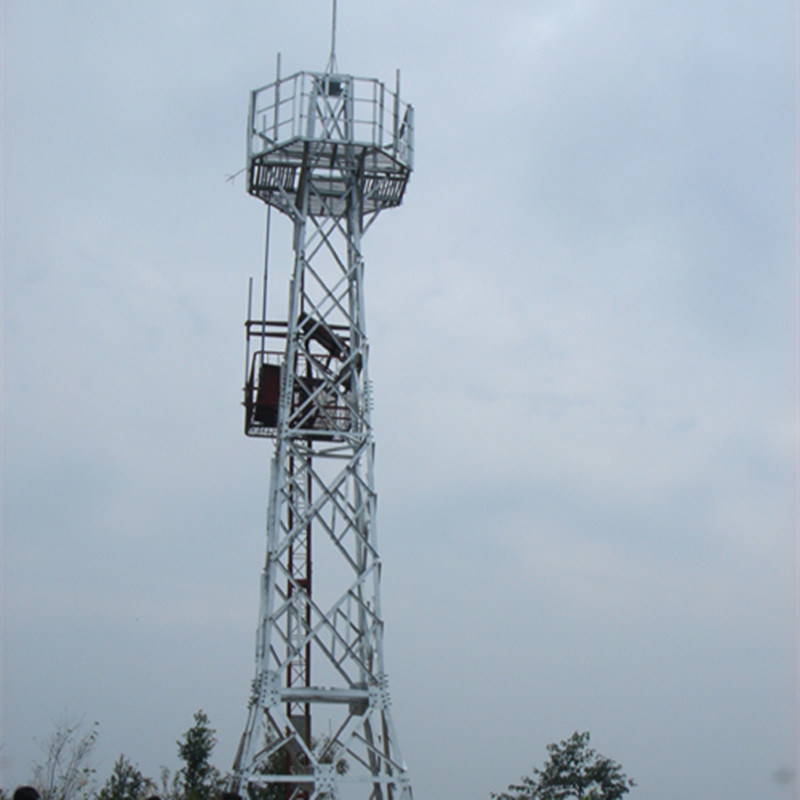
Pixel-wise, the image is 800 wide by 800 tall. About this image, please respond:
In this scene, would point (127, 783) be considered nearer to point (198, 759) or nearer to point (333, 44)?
point (198, 759)

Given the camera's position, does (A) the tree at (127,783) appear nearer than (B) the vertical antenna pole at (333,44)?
No

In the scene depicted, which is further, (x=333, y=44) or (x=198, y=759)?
(x=198, y=759)

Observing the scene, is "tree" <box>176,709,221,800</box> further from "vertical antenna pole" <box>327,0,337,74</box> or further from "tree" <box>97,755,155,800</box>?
"vertical antenna pole" <box>327,0,337,74</box>

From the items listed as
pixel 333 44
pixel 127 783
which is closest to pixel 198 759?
pixel 127 783

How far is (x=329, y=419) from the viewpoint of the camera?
17.6 m

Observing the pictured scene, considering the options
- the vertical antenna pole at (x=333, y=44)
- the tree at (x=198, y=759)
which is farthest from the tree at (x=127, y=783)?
the vertical antenna pole at (x=333, y=44)

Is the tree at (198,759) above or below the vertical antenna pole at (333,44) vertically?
below

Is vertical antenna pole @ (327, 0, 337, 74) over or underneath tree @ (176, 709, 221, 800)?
over

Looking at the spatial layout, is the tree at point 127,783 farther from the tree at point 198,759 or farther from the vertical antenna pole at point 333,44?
the vertical antenna pole at point 333,44

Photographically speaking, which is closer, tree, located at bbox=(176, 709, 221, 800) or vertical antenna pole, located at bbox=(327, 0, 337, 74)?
vertical antenna pole, located at bbox=(327, 0, 337, 74)

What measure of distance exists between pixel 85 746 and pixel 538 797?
20.7 m

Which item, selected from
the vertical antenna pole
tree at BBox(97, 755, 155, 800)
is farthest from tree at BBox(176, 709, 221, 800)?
the vertical antenna pole

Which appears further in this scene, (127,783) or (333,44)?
(127,783)

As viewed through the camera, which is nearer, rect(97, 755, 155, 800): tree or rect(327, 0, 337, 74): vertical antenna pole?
rect(327, 0, 337, 74): vertical antenna pole
